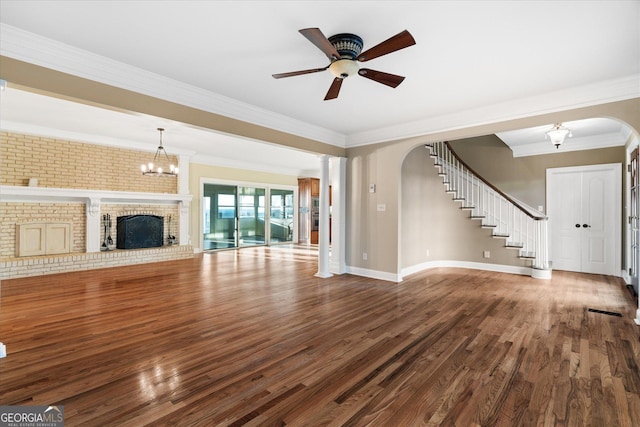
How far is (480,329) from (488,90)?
2.76 metres

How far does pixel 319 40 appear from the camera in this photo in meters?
2.30

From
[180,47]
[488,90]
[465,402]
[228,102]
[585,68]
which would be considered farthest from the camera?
[228,102]

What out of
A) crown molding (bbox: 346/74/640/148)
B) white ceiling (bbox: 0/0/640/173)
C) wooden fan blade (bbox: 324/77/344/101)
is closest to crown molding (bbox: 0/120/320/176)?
white ceiling (bbox: 0/0/640/173)

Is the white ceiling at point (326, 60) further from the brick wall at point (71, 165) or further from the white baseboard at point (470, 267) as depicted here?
the white baseboard at point (470, 267)

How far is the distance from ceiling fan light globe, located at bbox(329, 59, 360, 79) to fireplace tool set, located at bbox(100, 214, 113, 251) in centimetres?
672

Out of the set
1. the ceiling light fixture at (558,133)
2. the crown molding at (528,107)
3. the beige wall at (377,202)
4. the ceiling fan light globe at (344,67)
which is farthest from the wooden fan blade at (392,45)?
the ceiling light fixture at (558,133)

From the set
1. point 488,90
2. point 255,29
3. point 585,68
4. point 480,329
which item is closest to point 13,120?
point 255,29

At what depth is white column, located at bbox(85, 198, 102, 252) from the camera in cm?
675

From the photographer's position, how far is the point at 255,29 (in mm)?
2607

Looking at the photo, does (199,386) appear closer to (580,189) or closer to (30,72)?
(30,72)

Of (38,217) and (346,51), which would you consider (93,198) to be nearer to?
(38,217)

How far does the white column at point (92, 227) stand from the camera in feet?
22.2

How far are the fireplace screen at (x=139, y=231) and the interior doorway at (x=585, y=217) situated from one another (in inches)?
357

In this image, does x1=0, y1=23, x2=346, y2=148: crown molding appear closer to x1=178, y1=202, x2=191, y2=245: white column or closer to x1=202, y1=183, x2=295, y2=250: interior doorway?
x1=178, y1=202, x2=191, y2=245: white column
